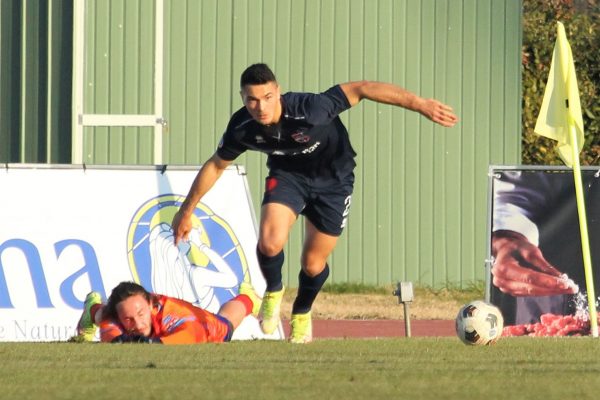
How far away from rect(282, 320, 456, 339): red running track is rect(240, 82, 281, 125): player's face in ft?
17.1

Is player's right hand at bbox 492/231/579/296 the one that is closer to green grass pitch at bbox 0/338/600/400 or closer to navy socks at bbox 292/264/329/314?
green grass pitch at bbox 0/338/600/400

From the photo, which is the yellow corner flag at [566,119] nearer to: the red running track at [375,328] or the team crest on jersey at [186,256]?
the red running track at [375,328]

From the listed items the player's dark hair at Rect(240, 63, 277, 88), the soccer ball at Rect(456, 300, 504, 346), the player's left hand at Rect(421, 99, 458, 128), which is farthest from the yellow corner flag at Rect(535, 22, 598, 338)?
the player's dark hair at Rect(240, 63, 277, 88)

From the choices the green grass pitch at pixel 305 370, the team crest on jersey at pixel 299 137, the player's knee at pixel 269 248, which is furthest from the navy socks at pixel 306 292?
the team crest on jersey at pixel 299 137

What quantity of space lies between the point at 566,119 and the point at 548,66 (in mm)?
10391

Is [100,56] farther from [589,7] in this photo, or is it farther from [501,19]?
[589,7]

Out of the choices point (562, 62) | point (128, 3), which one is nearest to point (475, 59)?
point (128, 3)

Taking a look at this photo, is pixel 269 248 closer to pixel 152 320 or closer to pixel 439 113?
pixel 152 320

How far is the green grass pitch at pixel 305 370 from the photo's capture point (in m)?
7.97

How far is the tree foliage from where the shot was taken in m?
23.5

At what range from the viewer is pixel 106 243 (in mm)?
12969

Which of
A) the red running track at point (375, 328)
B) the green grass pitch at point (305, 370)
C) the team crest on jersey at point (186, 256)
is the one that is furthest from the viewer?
the red running track at point (375, 328)

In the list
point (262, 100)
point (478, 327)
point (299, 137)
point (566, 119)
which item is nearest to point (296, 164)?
point (299, 137)

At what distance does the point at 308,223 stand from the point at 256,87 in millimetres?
1432
